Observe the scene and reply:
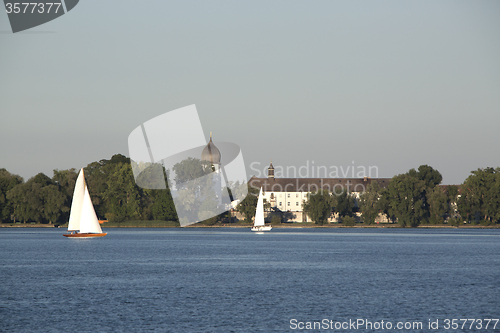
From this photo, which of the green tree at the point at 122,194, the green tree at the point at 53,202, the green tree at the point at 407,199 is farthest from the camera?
the green tree at the point at 407,199

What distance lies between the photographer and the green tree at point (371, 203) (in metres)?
129

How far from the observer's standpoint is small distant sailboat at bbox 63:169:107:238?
75250 millimetres

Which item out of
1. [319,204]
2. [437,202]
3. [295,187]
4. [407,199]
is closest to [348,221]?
[319,204]

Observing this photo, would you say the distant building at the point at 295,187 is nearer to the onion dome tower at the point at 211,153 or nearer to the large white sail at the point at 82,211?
the onion dome tower at the point at 211,153

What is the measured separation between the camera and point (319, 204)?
5084 inches

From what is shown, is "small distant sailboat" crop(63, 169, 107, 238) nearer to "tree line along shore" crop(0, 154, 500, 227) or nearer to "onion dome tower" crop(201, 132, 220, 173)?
"tree line along shore" crop(0, 154, 500, 227)

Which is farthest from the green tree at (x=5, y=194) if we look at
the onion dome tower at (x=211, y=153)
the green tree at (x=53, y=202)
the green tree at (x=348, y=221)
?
the green tree at (x=348, y=221)

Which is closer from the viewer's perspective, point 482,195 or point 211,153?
point 482,195

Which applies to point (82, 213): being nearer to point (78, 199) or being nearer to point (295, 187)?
point (78, 199)

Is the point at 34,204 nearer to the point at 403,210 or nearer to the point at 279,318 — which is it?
the point at 403,210

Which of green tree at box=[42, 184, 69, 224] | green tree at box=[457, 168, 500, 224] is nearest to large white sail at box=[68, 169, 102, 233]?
green tree at box=[42, 184, 69, 224]

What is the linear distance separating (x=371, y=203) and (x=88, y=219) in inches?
2735

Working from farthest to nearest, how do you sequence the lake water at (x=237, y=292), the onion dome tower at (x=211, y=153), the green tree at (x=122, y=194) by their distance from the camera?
the onion dome tower at (x=211, y=153) → the green tree at (x=122, y=194) → the lake water at (x=237, y=292)

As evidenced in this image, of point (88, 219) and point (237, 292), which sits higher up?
point (88, 219)
